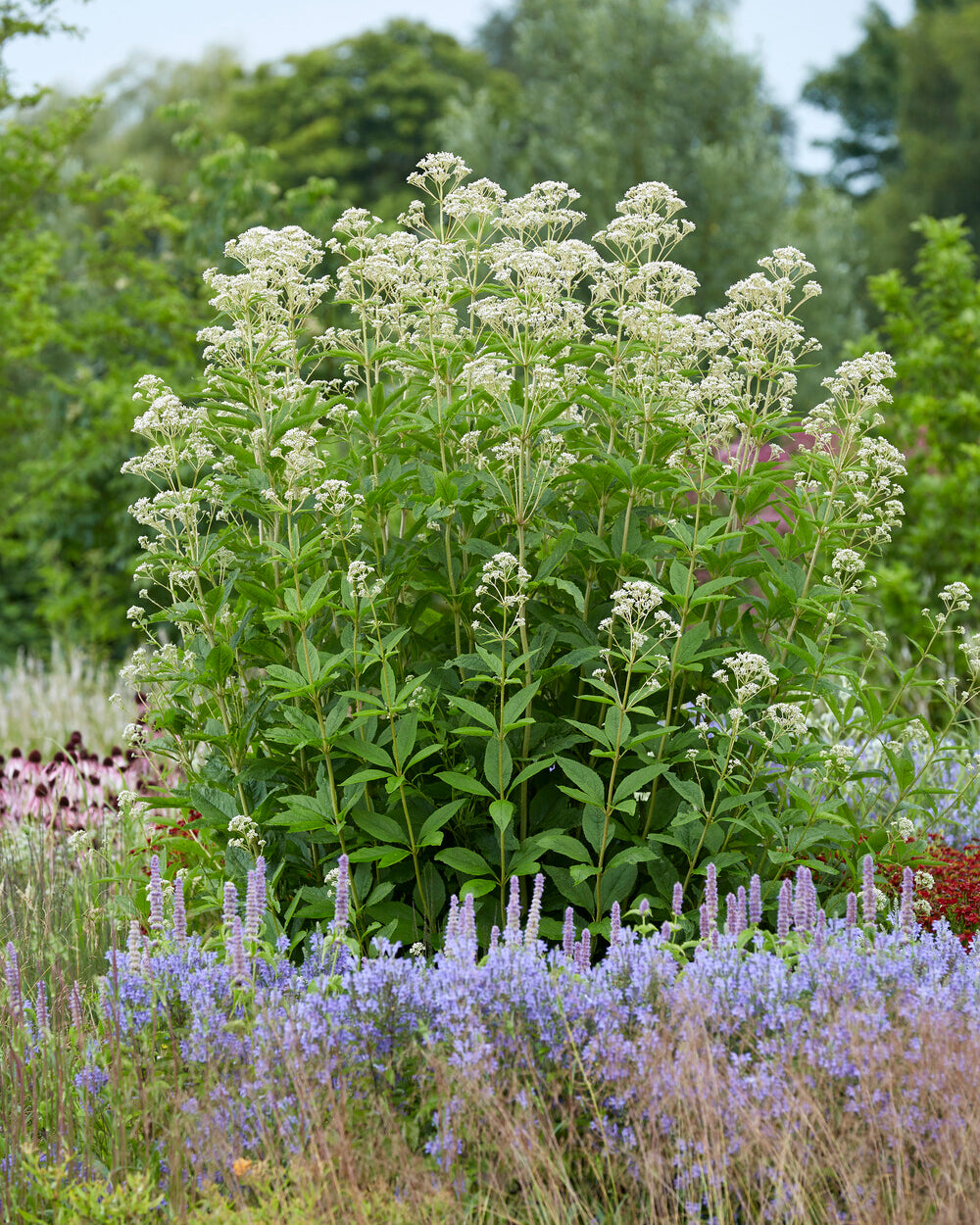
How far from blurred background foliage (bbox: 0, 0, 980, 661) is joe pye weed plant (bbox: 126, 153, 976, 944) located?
473 millimetres

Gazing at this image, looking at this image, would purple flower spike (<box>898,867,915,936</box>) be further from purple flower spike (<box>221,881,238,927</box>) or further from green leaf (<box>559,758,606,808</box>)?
purple flower spike (<box>221,881,238,927</box>)

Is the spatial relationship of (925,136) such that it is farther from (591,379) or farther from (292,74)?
(591,379)

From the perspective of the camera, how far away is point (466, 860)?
11.4 ft

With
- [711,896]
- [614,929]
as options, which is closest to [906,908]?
[711,896]

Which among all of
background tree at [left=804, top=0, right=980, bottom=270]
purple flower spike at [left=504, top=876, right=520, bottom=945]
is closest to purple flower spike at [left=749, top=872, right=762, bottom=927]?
purple flower spike at [left=504, top=876, right=520, bottom=945]

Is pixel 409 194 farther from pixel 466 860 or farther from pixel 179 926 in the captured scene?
pixel 179 926

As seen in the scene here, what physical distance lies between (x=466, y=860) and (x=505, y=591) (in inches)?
31.4

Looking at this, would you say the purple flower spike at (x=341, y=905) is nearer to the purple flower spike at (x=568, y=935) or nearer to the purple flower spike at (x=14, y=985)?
the purple flower spike at (x=568, y=935)

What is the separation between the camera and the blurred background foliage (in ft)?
30.4

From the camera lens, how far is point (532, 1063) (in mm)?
2480

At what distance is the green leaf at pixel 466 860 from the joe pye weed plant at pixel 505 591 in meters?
0.01

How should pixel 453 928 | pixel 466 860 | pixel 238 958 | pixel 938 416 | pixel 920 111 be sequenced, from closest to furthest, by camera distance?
pixel 238 958
pixel 453 928
pixel 466 860
pixel 938 416
pixel 920 111

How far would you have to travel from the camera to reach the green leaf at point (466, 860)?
3.44 meters

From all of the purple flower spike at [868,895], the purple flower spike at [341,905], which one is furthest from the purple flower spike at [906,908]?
the purple flower spike at [341,905]
